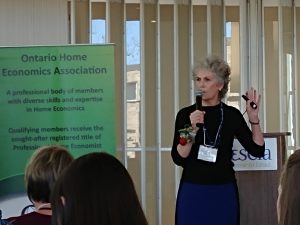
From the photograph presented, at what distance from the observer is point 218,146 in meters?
3.60

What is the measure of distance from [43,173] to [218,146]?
1535mm

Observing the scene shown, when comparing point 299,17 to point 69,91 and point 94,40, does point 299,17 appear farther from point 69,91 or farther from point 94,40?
point 69,91

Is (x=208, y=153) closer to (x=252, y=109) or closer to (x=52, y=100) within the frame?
(x=252, y=109)

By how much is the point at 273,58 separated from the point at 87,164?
4597 millimetres

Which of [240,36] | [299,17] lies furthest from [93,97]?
[299,17]

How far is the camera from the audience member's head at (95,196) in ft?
4.48

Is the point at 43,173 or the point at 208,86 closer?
the point at 43,173

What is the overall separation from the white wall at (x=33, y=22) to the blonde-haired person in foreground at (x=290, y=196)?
4.09 meters

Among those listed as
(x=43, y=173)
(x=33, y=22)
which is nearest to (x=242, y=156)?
(x=43, y=173)

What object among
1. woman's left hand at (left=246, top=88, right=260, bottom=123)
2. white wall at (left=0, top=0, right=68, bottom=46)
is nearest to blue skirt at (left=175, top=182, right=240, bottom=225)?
woman's left hand at (left=246, top=88, right=260, bottom=123)

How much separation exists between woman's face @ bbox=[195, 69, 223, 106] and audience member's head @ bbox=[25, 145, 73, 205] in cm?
149

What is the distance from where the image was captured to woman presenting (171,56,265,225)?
358 centimetres

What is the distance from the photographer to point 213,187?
3.60 metres

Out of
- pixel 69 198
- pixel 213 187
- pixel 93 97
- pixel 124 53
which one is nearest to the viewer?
pixel 69 198
